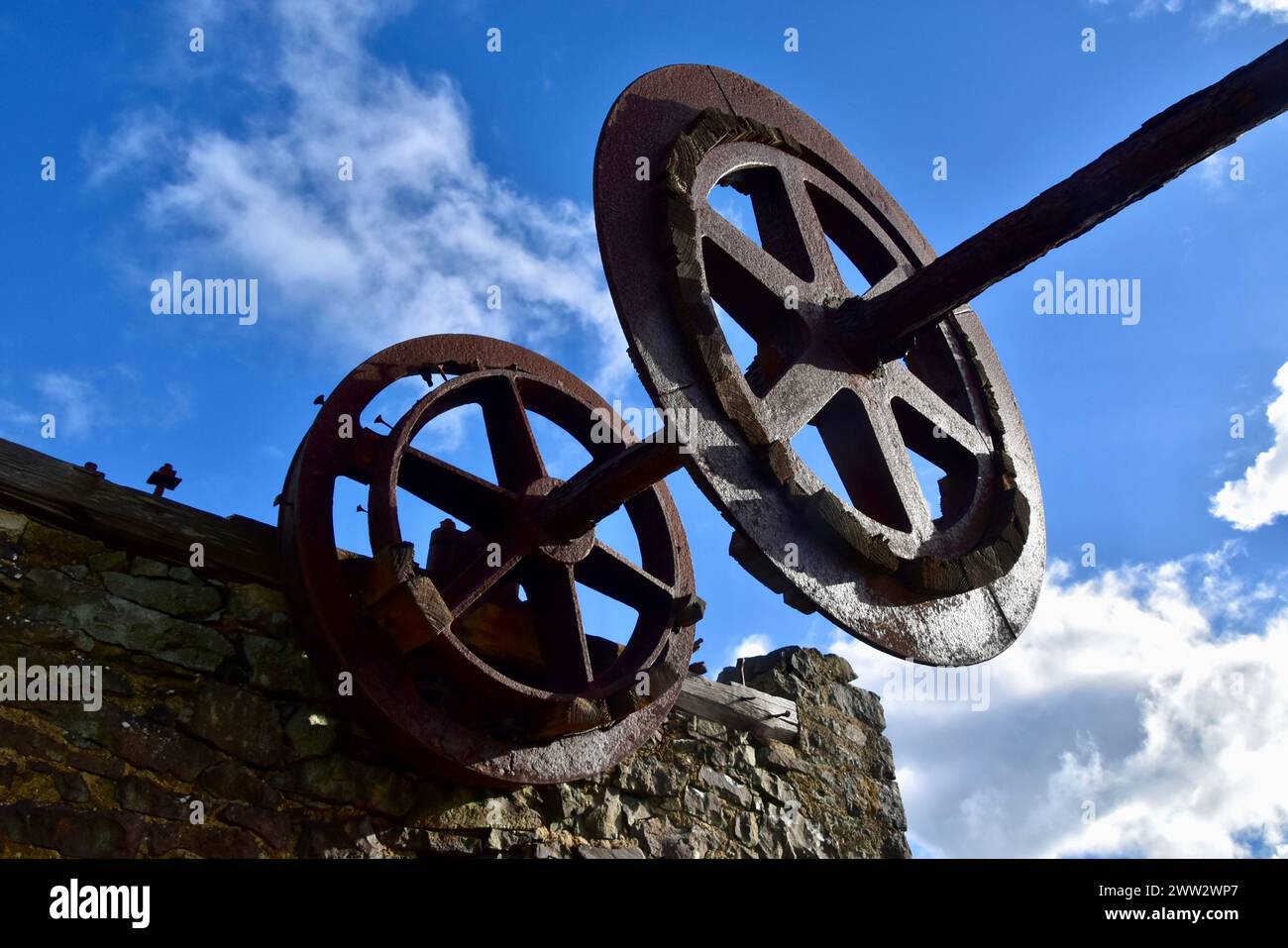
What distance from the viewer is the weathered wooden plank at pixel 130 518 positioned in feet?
11.3

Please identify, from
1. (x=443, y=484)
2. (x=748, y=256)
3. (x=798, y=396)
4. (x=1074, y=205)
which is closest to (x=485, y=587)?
(x=443, y=484)

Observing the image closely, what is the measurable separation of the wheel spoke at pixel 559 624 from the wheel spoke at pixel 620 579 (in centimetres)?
15

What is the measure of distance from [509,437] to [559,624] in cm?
76

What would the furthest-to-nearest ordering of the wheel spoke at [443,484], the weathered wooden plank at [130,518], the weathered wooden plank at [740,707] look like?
the weathered wooden plank at [740,707], the wheel spoke at [443,484], the weathered wooden plank at [130,518]

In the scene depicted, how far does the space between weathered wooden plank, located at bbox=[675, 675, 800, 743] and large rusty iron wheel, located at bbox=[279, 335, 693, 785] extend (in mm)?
444

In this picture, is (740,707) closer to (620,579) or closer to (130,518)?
(620,579)

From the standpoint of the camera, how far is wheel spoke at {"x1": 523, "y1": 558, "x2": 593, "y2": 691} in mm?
4199

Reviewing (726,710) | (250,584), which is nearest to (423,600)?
(250,584)

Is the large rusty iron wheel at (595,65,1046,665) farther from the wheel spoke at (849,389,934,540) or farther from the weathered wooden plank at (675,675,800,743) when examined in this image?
the weathered wooden plank at (675,675,800,743)

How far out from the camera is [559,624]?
14.0 feet

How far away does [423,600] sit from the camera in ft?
11.6

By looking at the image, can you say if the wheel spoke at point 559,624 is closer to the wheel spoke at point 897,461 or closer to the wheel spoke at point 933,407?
the wheel spoke at point 897,461

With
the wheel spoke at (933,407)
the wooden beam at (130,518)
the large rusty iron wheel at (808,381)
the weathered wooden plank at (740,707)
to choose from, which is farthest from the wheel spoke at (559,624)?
the wheel spoke at (933,407)
